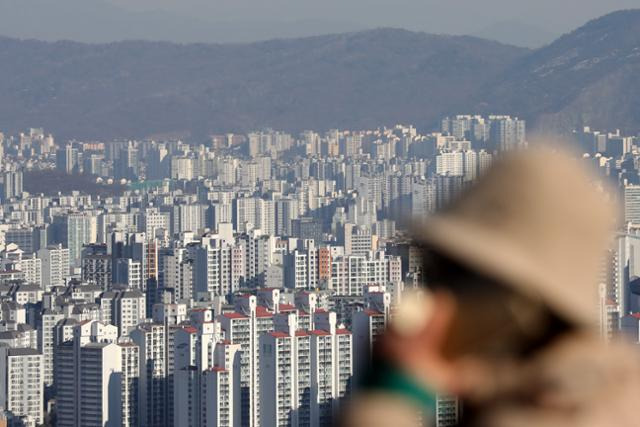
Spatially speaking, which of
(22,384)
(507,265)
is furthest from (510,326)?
(22,384)

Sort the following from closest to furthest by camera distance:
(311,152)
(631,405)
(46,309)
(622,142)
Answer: (631,405) → (46,309) → (622,142) → (311,152)

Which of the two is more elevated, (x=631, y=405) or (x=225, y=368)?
(x=631, y=405)

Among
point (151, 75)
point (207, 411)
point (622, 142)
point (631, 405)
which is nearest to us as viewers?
point (631, 405)

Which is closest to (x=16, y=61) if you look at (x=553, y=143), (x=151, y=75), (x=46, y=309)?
(x=151, y=75)

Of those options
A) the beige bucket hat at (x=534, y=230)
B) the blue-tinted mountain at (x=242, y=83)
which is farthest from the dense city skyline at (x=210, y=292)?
the blue-tinted mountain at (x=242, y=83)

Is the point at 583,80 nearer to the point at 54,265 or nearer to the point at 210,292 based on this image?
the point at 54,265

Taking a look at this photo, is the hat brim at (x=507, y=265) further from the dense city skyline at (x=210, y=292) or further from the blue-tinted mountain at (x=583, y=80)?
the blue-tinted mountain at (x=583, y=80)

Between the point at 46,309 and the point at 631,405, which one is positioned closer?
the point at 631,405

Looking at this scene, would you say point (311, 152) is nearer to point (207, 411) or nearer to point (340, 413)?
point (207, 411)
